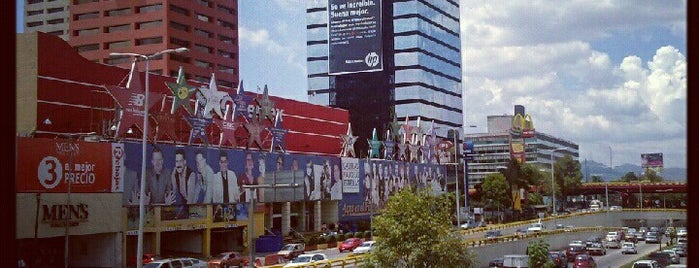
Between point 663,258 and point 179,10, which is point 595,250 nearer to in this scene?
point 663,258

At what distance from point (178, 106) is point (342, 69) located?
87.2 metres

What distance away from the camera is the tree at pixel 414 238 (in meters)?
29.3

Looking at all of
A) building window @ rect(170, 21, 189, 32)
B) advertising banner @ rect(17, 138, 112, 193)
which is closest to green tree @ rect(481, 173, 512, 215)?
building window @ rect(170, 21, 189, 32)

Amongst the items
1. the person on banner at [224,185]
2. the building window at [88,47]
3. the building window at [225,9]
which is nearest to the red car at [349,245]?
the person on banner at [224,185]

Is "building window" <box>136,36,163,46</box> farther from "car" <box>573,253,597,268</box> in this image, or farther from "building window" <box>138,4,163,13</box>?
"car" <box>573,253,597,268</box>

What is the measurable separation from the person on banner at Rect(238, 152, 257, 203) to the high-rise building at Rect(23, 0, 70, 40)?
78234 millimetres

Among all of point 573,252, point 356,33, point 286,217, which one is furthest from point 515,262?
point 356,33

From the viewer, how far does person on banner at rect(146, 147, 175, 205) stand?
57.9 m

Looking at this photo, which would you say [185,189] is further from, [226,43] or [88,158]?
[226,43]

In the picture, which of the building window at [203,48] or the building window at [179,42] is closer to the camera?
the building window at [179,42]

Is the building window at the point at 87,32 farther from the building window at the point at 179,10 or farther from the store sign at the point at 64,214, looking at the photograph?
the store sign at the point at 64,214

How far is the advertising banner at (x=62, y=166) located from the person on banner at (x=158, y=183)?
16.0ft

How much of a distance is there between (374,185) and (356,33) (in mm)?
54625
